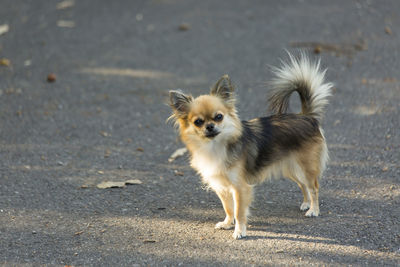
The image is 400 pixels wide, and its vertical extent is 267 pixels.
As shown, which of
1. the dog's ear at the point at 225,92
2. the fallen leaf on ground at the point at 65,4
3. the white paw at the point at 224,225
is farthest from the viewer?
the fallen leaf on ground at the point at 65,4

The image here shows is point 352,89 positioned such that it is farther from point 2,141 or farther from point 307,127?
point 2,141

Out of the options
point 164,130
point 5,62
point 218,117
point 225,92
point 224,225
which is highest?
point 225,92

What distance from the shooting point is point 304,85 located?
501 cm

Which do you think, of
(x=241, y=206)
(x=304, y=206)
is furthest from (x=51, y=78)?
(x=304, y=206)

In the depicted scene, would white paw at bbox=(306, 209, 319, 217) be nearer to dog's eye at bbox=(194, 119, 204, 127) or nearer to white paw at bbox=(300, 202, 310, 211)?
white paw at bbox=(300, 202, 310, 211)

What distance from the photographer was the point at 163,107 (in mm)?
7906

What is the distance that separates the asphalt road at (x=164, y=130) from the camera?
4.30m

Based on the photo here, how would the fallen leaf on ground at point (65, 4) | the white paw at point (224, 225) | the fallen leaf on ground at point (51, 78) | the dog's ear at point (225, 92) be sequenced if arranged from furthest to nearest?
the fallen leaf on ground at point (65, 4) → the fallen leaf on ground at point (51, 78) → the white paw at point (224, 225) → the dog's ear at point (225, 92)

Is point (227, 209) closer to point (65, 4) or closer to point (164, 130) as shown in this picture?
point (164, 130)

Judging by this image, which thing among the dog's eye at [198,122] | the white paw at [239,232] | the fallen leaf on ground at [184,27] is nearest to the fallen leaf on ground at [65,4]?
the fallen leaf on ground at [184,27]

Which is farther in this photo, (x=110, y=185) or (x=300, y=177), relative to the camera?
(x=110, y=185)

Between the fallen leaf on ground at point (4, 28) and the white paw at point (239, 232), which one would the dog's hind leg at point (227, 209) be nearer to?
the white paw at point (239, 232)

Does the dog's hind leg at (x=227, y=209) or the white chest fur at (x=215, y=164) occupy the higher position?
the white chest fur at (x=215, y=164)

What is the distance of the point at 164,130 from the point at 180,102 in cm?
267
